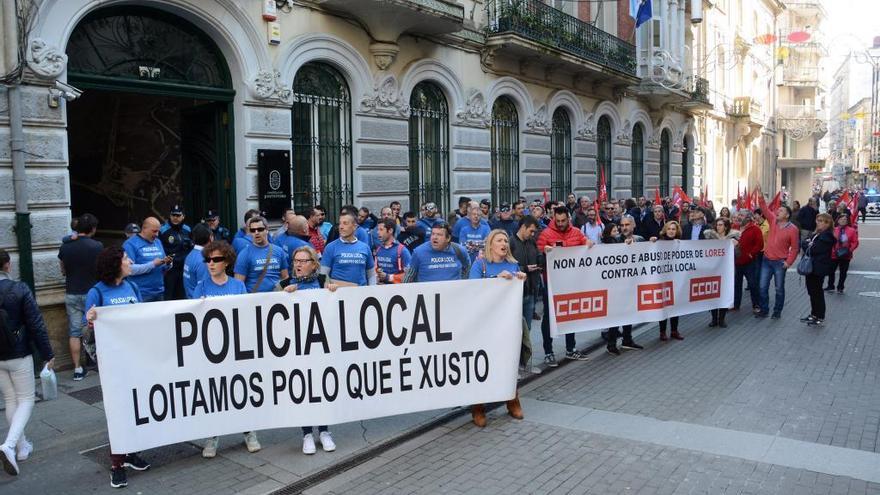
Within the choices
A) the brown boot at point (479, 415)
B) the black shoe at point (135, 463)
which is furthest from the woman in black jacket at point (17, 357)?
the brown boot at point (479, 415)

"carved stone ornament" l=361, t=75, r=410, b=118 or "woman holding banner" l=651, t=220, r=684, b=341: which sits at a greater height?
"carved stone ornament" l=361, t=75, r=410, b=118

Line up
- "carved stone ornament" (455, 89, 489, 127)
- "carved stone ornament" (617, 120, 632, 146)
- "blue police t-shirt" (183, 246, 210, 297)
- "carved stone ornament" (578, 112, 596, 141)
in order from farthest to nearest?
1. "carved stone ornament" (617, 120, 632, 146)
2. "carved stone ornament" (578, 112, 596, 141)
3. "carved stone ornament" (455, 89, 489, 127)
4. "blue police t-shirt" (183, 246, 210, 297)

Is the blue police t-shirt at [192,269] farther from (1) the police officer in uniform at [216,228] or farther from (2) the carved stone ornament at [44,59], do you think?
(2) the carved stone ornament at [44,59]

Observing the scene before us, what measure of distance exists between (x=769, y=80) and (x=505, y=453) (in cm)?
4483

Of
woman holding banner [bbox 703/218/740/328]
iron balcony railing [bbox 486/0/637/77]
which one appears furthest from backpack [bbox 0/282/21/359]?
iron balcony railing [bbox 486/0/637/77]

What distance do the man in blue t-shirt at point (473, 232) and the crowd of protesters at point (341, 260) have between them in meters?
0.02

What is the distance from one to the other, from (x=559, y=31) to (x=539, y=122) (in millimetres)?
2276

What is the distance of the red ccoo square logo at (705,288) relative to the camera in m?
10.3

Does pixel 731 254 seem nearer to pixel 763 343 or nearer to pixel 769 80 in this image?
pixel 763 343

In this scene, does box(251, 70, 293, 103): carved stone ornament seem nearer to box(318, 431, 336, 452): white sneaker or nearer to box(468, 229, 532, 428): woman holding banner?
box(468, 229, 532, 428): woman holding banner

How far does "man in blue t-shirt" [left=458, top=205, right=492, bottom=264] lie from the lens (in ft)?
35.4

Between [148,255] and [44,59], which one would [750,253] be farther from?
[44,59]

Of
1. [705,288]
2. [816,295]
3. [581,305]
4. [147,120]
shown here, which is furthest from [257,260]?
[816,295]

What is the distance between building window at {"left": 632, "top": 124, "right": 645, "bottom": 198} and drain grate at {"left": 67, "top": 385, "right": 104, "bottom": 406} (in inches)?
795
